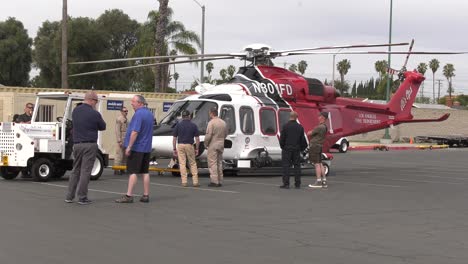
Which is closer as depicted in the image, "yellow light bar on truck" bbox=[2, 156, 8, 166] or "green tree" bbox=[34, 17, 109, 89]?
"yellow light bar on truck" bbox=[2, 156, 8, 166]

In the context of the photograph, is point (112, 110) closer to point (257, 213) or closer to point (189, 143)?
point (189, 143)

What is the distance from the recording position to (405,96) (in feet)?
75.5

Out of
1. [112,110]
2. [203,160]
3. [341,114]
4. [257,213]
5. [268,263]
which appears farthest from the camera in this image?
[112,110]

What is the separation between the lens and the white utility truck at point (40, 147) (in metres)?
15.1

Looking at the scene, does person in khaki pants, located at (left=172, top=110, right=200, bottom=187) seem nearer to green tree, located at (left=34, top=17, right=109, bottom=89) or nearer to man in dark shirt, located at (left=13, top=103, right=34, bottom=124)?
man in dark shirt, located at (left=13, top=103, right=34, bottom=124)

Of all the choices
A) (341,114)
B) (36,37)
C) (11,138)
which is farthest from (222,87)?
(36,37)

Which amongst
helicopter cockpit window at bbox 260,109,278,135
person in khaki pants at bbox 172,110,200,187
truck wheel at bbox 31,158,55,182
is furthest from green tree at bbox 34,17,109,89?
person in khaki pants at bbox 172,110,200,187

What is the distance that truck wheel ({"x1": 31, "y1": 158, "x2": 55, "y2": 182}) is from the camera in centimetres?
1523

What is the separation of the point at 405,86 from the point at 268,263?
56.5 feet

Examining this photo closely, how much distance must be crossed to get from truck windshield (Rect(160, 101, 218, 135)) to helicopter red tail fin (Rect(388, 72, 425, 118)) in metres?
7.63

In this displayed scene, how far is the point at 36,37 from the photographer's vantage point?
61.8 m

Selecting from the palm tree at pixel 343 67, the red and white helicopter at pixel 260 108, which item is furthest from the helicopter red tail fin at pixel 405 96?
the palm tree at pixel 343 67

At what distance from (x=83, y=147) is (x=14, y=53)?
56187mm

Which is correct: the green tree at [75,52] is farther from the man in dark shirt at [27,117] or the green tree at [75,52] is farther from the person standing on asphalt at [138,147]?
the person standing on asphalt at [138,147]
